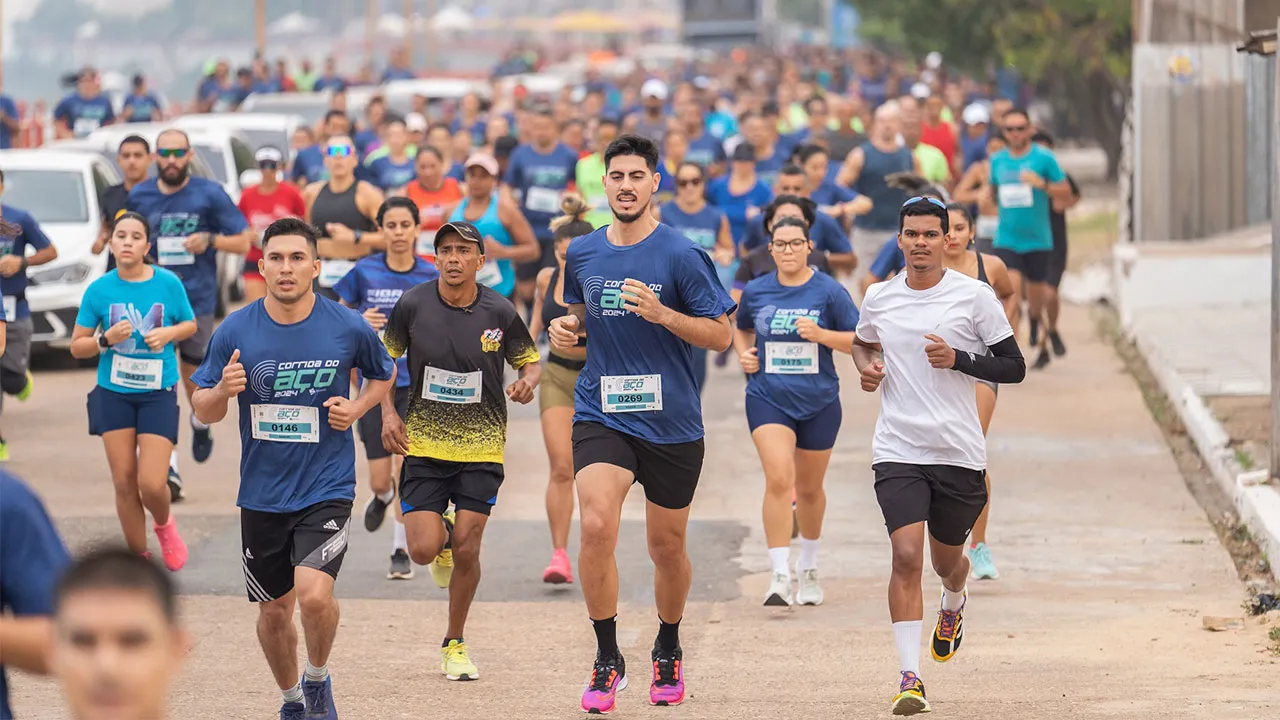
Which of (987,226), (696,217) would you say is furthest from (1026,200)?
(696,217)

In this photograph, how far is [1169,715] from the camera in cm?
Result: 738

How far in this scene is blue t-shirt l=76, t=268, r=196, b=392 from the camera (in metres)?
9.90

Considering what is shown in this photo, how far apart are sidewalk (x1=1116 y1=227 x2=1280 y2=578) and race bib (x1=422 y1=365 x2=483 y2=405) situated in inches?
157

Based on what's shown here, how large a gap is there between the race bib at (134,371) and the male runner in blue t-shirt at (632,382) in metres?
3.03

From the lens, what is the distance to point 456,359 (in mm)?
8289

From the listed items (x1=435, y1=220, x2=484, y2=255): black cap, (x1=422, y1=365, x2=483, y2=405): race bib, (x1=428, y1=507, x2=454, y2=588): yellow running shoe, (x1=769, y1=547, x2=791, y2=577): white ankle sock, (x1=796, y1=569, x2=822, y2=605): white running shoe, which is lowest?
(x1=796, y1=569, x2=822, y2=605): white running shoe

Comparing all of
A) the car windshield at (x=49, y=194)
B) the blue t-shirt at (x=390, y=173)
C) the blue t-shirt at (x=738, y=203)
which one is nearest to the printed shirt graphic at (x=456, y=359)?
the blue t-shirt at (x=738, y=203)

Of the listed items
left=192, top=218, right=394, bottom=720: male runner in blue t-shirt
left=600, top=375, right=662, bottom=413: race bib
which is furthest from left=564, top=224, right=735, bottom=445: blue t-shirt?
left=192, top=218, right=394, bottom=720: male runner in blue t-shirt

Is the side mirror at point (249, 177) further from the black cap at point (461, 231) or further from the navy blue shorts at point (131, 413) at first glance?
the black cap at point (461, 231)

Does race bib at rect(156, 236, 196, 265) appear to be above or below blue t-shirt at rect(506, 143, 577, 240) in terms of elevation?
above

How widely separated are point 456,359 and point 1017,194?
8.83 metres

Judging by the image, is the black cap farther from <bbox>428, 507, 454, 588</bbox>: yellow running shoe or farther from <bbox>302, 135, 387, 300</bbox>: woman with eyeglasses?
<bbox>302, 135, 387, 300</bbox>: woman with eyeglasses

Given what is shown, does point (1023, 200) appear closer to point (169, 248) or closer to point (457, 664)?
point (169, 248)

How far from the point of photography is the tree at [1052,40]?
35219 millimetres
